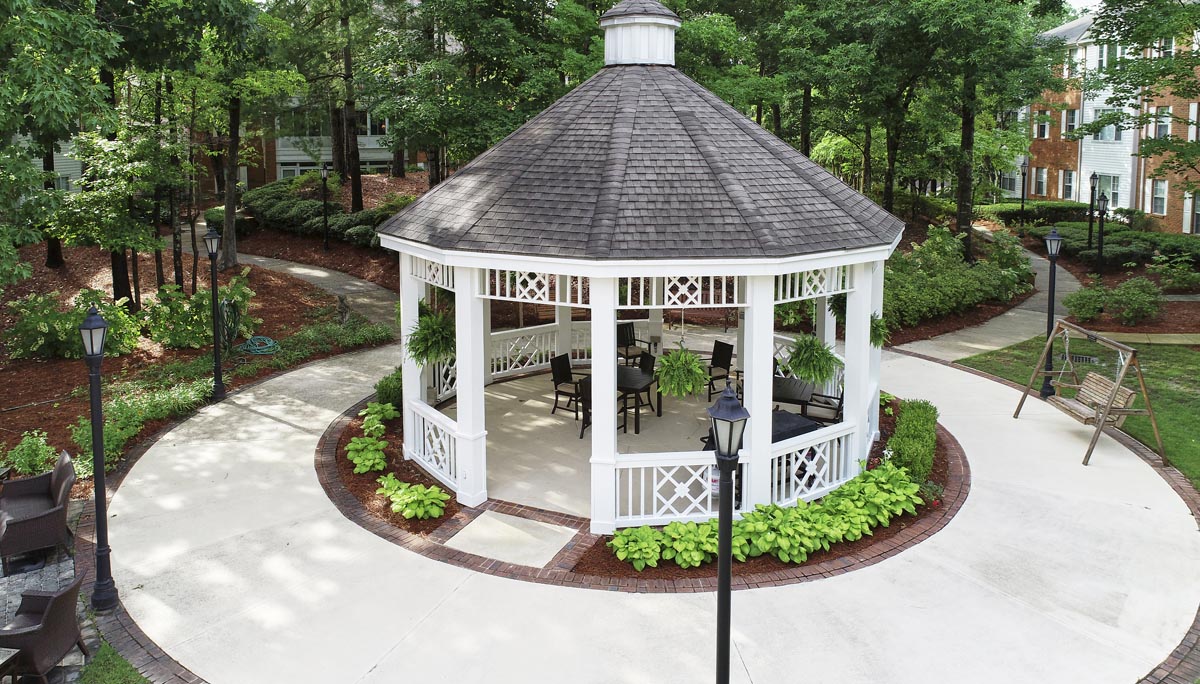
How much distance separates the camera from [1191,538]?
33.6ft

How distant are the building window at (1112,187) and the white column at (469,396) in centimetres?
3626

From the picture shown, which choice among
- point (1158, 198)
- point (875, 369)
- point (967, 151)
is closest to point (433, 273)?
point (875, 369)

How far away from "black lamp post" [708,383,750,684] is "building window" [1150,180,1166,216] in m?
35.9

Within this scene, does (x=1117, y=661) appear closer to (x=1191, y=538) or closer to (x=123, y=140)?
(x=1191, y=538)

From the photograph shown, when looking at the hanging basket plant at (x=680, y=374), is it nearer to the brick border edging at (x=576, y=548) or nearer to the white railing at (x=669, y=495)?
the white railing at (x=669, y=495)

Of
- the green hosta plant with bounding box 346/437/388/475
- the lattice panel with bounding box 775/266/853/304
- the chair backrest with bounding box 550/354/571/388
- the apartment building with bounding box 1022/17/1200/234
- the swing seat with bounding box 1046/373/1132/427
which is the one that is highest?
the apartment building with bounding box 1022/17/1200/234

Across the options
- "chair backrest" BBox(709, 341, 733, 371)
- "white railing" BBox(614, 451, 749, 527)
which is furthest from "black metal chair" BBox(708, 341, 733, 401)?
"white railing" BBox(614, 451, 749, 527)

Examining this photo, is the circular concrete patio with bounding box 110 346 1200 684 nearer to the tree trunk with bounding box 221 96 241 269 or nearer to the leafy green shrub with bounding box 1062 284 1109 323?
the leafy green shrub with bounding box 1062 284 1109 323

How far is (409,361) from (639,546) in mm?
4578

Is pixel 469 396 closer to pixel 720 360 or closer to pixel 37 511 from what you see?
pixel 37 511

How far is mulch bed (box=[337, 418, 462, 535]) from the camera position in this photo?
10648mm

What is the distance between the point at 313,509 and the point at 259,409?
15.1 ft

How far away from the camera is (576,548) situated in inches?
393

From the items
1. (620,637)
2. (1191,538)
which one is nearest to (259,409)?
(620,637)
